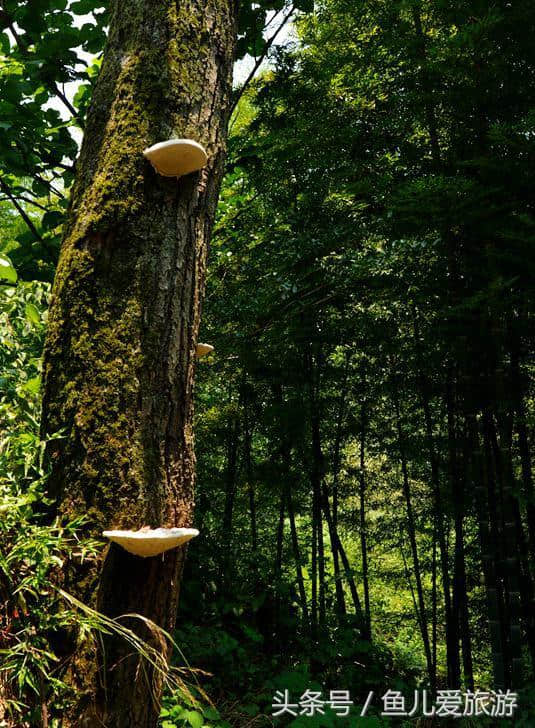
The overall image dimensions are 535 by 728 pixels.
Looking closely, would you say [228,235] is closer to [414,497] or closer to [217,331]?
[217,331]

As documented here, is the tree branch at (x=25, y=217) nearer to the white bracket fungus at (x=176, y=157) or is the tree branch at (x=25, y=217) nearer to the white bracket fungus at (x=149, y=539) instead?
the white bracket fungus at (x=176, y=157)

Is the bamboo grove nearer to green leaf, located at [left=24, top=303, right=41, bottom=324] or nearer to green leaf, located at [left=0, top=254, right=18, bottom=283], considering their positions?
green leaf, located at [left=24, top=303, right=41, bottom=324]

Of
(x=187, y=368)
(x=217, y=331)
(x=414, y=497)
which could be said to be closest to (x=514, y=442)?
(x=414, y=497)

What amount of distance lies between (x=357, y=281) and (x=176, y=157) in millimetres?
2363

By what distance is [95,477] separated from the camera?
88 centimetres

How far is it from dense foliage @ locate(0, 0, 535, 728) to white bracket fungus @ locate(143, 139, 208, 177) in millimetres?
1008

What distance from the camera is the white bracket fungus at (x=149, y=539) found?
0.81 metres

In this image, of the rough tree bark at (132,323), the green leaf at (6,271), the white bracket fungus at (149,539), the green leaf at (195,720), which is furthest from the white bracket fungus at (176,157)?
the green leaf at (195,720)

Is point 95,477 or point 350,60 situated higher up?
point 350,60

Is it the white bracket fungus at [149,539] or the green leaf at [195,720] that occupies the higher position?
the white bracket fungus at [149,539]

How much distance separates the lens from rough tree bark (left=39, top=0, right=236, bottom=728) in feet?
2.86

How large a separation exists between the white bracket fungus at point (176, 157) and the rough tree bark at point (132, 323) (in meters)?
0.02

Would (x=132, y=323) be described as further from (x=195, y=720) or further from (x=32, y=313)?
(x=195, y=720)

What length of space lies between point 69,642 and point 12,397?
16.3 inches
